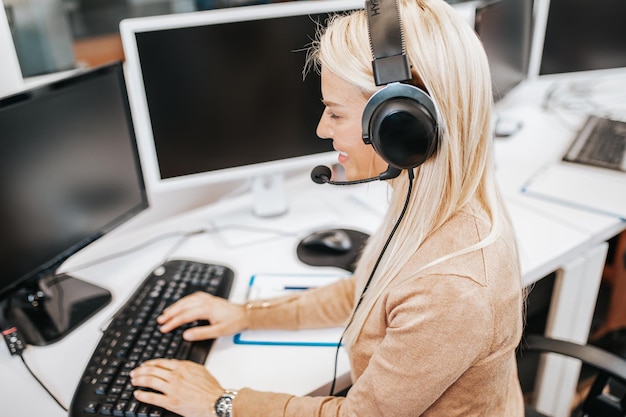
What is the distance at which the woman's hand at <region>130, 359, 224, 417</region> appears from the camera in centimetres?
77

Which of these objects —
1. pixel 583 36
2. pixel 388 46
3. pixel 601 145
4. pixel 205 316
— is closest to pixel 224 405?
Result: pixel 205 316

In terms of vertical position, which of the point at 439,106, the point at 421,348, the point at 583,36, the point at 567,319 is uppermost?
the point at 439,106

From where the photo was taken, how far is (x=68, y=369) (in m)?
0.88

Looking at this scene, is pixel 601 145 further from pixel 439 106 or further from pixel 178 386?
pixel 178 386

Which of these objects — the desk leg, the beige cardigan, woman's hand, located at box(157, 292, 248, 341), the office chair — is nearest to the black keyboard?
woman's hand, located at box(157, 292, 248, 341)

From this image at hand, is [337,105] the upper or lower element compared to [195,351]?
upper

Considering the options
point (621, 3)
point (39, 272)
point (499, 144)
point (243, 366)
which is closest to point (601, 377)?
point (243, 366)

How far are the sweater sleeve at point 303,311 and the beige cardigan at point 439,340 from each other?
169 millimetres

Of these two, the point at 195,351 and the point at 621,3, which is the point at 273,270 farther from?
the point at 621,3

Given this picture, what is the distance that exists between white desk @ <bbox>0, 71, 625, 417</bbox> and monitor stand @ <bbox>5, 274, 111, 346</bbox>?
20mm

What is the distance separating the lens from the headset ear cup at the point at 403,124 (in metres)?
0.62

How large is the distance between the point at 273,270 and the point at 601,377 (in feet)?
2.13

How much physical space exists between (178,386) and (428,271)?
0.41 metres

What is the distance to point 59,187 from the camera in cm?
97
